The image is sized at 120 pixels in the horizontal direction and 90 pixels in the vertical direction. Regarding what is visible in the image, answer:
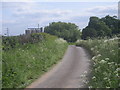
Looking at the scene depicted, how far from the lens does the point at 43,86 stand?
891 cm

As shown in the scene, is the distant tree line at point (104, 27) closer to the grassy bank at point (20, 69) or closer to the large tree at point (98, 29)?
the large tree at point (98, 29)

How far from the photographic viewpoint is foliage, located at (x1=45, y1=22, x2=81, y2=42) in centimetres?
8069

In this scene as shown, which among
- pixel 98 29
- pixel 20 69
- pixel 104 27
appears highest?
pixel 20 69

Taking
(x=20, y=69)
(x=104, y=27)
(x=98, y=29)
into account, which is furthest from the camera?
(x=98, y=29)

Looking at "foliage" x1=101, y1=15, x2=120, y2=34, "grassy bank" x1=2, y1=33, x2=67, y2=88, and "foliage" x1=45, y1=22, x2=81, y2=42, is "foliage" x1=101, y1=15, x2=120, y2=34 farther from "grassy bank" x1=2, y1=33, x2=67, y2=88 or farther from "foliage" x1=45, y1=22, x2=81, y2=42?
"grassy bank" x1=2, y1=33, x2=67, y2=88

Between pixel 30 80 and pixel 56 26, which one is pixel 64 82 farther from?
pixel 56 26

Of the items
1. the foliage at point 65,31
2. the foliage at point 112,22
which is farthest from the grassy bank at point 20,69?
the foliage at point 65,31

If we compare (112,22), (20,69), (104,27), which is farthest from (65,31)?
(20,69)

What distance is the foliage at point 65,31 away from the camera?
80688 mm

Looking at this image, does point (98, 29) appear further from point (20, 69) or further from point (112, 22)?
point (20, 69)

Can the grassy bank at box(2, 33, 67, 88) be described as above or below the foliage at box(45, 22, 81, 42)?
above

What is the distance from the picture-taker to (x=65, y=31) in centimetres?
8325

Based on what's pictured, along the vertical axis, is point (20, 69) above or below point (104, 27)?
above

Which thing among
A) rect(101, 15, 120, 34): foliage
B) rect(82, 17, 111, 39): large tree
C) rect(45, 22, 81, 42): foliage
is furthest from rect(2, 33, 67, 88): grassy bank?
rect(45, 22, 81, 42): foliage
